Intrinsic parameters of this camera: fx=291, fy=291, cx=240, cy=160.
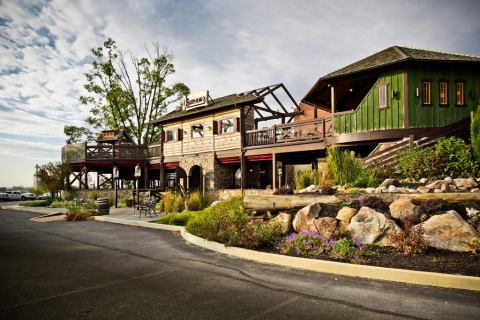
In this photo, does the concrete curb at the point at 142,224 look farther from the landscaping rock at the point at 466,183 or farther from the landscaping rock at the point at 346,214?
the landscaping rock at the point at 466,183

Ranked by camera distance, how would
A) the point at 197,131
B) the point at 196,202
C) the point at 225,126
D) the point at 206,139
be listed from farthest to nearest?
the point at 197,131 < the point at 206,139 < the point at 225,126 < the point at 196,202

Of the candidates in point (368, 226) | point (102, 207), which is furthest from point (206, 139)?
point (368, 226)

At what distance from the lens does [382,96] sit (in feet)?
47.7

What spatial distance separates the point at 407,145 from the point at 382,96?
14.0ft

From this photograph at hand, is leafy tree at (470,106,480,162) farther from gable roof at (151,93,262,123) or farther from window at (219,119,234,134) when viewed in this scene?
window at (219,119,234,134)

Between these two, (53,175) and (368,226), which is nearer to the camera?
(368,226)

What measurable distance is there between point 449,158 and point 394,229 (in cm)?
493

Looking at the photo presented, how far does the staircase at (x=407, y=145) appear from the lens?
11.0 m

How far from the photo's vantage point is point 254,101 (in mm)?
20406

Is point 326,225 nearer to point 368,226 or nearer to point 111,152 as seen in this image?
point 368,226

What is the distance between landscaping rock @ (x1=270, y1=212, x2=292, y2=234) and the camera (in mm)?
7932

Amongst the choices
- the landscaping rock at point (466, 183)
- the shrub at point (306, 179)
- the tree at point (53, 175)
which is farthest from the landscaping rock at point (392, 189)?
the tree at point (53, 175)

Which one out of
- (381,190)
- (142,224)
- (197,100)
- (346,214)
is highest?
(197,100)

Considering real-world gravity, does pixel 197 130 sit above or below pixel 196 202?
above
